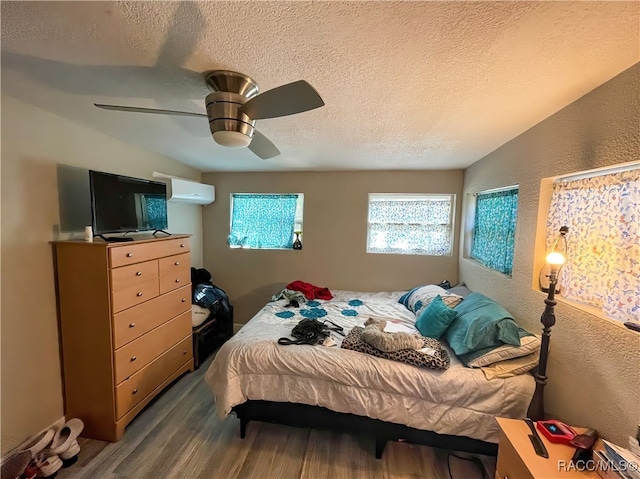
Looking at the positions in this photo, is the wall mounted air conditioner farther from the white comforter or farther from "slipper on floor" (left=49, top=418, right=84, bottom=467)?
"slipper on floor" (left=49, top=418, right=84, bottom=467)

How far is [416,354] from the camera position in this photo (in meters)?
1.79

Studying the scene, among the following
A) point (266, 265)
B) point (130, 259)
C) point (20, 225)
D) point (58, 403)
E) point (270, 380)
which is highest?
point (20, 225)

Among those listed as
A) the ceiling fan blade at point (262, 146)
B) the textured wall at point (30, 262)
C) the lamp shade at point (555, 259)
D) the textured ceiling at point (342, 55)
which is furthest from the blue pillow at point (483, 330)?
the textured wall at point (30, 262)

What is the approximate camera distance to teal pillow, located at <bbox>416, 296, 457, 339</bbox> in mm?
2076

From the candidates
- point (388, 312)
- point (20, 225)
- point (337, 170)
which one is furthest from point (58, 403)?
point (337, 170)

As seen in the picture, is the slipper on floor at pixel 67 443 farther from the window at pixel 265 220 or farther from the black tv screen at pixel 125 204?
the window at pixel 265 220

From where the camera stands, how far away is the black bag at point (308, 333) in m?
2.02

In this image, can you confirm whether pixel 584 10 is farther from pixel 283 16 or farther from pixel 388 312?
pixel 388 312

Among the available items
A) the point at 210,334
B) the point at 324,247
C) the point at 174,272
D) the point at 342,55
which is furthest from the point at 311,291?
the point at 342,55

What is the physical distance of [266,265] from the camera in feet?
12.5

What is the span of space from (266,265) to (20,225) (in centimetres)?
244

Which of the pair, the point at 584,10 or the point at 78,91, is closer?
the point at 584,10

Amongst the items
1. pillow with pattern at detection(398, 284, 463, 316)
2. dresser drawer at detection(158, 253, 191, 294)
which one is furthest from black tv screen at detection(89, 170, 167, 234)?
pillow with pattern at detection(398, 284, 463, 316)

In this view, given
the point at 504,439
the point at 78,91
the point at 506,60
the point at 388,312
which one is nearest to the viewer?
the point at 506,60
